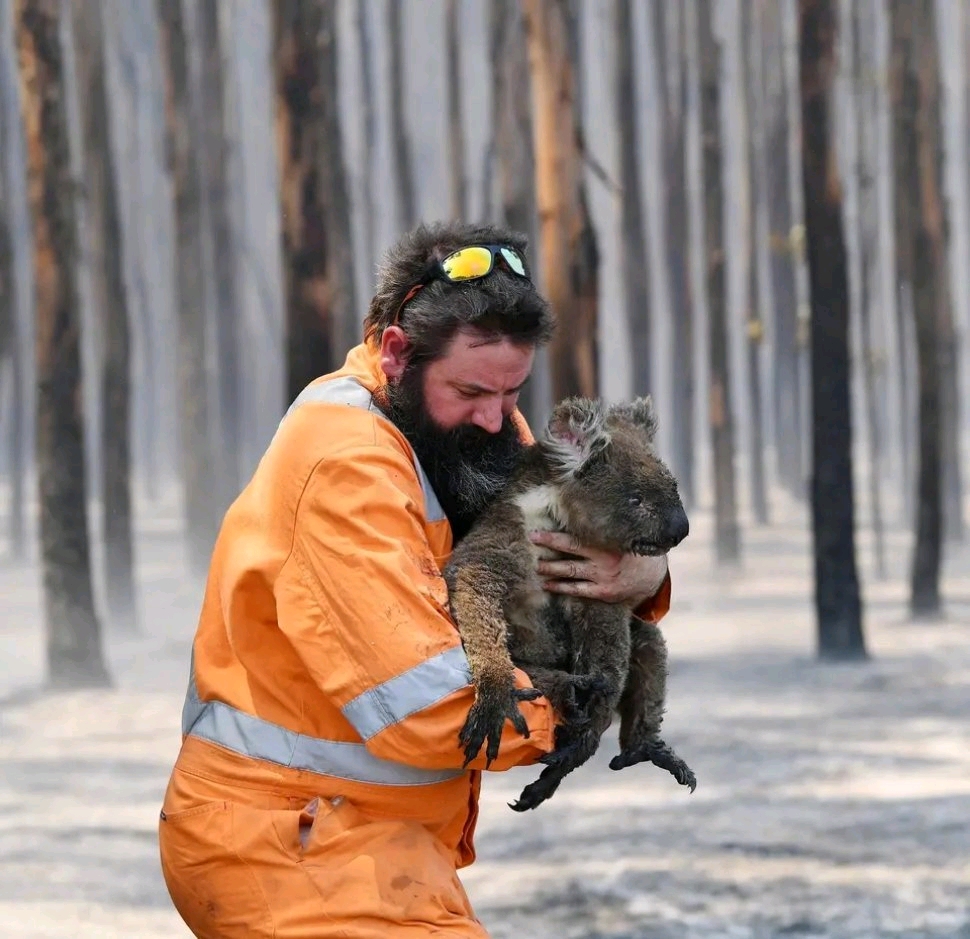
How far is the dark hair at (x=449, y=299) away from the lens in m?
2.78

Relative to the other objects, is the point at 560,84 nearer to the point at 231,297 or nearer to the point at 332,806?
the point at 332,806

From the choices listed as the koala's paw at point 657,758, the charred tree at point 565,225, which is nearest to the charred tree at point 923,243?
the charred tree at point 565,225

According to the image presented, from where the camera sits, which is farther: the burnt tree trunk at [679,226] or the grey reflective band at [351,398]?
the burnt tree trunk at [679,226]

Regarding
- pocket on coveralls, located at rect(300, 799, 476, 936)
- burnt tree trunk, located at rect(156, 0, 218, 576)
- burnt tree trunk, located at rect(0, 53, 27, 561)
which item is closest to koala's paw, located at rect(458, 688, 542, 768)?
pocket on coveralls, located at rect(300, 799, 476, 936)

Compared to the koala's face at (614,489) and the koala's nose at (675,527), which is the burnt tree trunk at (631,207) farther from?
the koala's nose at (675,527)

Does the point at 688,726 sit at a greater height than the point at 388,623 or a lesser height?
lesser

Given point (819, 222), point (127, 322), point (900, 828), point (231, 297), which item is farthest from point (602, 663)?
point (231, 297)

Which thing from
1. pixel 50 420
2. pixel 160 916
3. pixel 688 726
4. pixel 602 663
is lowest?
pixel 688 726

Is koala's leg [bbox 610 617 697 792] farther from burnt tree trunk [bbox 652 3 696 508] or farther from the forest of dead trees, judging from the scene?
burnt tree trunk [bbox 652 3 696 508]

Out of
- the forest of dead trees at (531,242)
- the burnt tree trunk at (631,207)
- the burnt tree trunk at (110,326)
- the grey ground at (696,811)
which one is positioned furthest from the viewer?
the burnt tree trunk at (631,207)

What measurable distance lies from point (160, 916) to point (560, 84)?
625 centimetres

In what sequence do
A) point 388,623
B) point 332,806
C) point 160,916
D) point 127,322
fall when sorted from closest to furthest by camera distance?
1. point 388,623
2. point 332,806
3. point 160,916
4. point 127,322

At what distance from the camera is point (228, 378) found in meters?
23.9

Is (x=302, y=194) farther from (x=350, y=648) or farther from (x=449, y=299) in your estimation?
(x=350, y=648)
